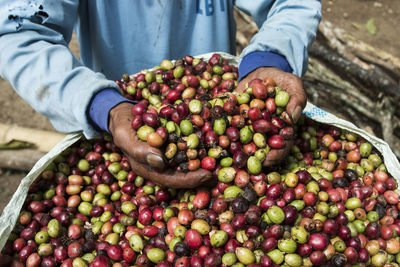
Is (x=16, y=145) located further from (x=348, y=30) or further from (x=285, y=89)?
(x=348, y=30)

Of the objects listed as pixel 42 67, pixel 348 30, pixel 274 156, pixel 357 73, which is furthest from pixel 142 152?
pixel 348 30

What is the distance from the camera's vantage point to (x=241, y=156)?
289 centimetres

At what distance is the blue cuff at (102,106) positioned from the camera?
2.96 meters

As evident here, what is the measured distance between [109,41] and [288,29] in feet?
6.59

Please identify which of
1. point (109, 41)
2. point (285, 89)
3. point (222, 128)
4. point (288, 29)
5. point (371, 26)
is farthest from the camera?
point (371, 26)

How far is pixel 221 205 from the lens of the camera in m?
2.76

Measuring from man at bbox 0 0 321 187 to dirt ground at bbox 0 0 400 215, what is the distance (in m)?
3.00

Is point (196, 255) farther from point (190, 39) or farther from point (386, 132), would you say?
point (386, 132)

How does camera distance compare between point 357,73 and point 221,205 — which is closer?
point 221,205

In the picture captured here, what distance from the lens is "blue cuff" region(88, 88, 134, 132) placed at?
2.96 m

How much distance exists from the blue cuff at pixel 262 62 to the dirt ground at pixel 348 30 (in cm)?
454

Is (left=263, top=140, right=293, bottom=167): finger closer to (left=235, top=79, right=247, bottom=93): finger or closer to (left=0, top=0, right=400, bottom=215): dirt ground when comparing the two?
(left=235, top=79, right=247, bottom=93): finger

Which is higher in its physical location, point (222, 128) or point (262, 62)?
point (262, 62)

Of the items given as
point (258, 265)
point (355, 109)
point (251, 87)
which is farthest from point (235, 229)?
point (355, 109)
